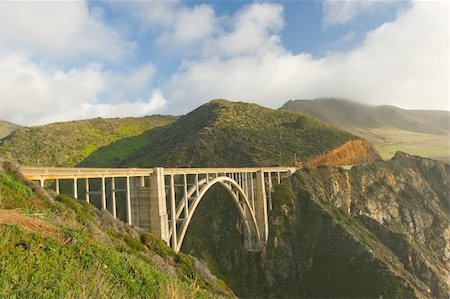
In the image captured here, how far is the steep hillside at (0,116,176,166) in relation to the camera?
8306cm

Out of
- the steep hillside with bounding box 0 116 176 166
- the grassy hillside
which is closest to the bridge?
the grassy hillside

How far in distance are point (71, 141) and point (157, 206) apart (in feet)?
258

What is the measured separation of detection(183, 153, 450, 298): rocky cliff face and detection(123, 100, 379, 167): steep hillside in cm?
1126

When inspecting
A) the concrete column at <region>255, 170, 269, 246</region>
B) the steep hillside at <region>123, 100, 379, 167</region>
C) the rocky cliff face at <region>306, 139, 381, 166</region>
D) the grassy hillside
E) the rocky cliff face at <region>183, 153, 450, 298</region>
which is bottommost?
the rocky cliff face at <region>183, 153, 450, 298</region>

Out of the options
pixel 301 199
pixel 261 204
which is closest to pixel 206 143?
pixel 301 199

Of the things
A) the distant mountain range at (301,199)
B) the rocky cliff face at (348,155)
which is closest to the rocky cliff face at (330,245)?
the distant mountain range at (301,199)

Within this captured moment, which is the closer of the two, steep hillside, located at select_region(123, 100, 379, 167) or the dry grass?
the dry grass

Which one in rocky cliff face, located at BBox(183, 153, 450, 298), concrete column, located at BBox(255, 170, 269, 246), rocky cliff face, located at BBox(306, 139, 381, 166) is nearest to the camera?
rocky cliff face, located at BBox(183, 153, 450, 298)

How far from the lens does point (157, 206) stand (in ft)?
82.1

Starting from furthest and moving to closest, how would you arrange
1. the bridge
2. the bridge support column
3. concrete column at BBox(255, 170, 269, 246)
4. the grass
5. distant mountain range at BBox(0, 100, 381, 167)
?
1. the grass
2. distant mountain range at BBox(0, 100, 381, 167)
3. concrete column at BBox(255, 170, 269, 246)
4. the bridge support column
5. the bridge

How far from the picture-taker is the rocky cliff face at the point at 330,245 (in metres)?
46.4

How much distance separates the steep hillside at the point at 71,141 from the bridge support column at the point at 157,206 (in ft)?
206

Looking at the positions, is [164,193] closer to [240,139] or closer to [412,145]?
[240,139]

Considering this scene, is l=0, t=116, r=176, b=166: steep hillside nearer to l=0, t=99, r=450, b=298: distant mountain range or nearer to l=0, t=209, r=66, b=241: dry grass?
l=0, t=99, r=450, b=298: distant mountain range
